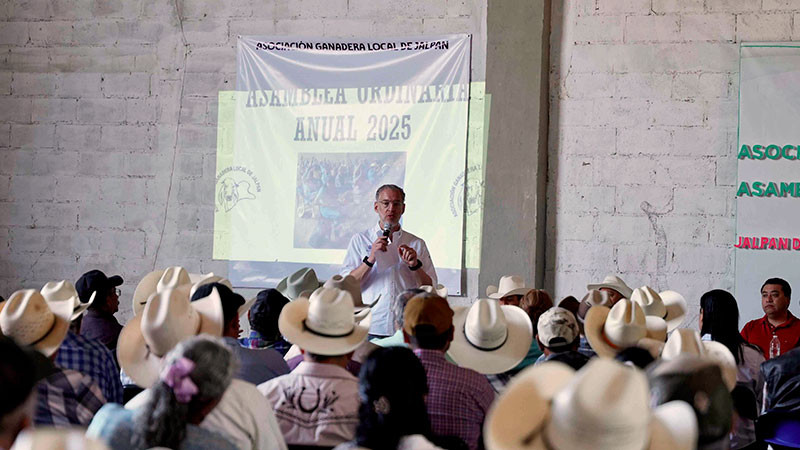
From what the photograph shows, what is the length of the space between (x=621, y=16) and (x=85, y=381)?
448 cm

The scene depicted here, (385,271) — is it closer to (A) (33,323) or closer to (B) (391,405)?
(A) (33,323)

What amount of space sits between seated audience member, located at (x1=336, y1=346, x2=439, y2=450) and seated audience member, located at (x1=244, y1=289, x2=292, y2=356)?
1700 mm

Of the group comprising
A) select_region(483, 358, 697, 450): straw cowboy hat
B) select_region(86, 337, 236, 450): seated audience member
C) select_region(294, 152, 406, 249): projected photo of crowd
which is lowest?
select_region(86, 337, 236, 450): seated audience member

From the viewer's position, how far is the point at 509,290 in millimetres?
5328

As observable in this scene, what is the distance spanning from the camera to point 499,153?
620cm

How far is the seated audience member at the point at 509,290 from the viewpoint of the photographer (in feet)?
15.8

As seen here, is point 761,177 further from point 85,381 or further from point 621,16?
point 85,381

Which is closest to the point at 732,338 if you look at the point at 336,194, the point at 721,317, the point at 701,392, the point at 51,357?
the point at 721,317

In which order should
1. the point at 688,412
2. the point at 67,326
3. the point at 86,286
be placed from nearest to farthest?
the point at 688,412 < the point at 67,326 < the point at 86,286

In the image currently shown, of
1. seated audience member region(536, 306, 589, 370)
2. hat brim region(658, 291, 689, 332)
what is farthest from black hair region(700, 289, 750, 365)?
seated audience member region(536, 306, 589, 370)

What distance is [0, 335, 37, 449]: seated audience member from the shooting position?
1581 mm

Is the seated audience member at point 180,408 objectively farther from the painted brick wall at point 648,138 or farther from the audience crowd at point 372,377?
the painted brick wall at point 648,138

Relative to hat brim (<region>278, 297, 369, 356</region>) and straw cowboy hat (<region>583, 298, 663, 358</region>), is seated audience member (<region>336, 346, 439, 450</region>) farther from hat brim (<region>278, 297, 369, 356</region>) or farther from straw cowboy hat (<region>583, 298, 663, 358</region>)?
straw cowboy hat (<region>583, 298, 663, 358</region>)

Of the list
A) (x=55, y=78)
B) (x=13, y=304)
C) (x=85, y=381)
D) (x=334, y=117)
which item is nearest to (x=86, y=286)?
(x=13, y=304)
